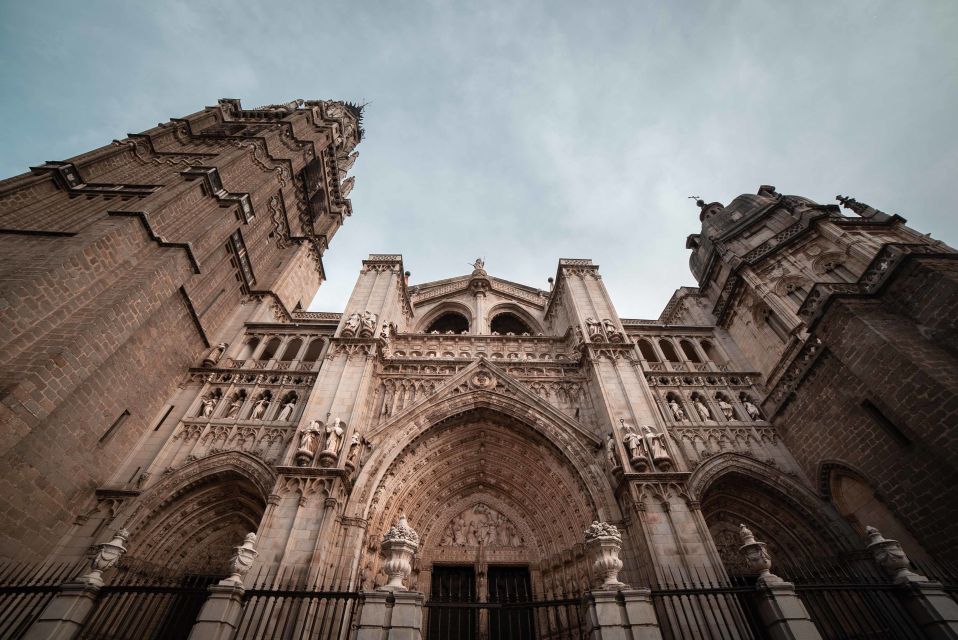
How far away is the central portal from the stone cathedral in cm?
13

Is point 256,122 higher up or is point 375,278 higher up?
point 256,122

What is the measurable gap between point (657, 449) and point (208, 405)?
13134 millimetres

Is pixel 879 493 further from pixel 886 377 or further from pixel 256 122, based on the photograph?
pixel 256 122

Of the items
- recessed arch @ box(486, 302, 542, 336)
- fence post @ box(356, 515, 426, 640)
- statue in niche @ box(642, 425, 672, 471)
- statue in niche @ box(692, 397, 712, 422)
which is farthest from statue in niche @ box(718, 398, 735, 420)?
fence post @ box(356, 515, 426, 640)

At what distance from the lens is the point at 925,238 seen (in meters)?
13.4

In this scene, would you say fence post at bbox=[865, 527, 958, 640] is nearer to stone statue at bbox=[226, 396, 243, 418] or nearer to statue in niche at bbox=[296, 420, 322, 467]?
statue in niche at bbox=[296, 420, 322, 467]

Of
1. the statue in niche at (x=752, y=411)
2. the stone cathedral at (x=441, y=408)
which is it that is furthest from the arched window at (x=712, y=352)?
the statue in niche at (x=752, y=411)

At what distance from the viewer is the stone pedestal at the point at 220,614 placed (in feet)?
18.1

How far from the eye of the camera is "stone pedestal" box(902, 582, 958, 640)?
5.48 meters

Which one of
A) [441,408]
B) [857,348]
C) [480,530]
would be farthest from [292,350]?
→ [857,348]

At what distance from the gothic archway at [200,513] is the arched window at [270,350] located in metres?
4.90

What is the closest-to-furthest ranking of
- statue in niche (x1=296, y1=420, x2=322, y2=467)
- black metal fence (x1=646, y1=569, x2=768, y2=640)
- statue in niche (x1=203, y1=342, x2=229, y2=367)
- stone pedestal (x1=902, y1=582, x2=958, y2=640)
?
stone pedestal (x1=902, y1=582, x2=958, y2=640)
black metal fence (x1=646, y1=569, x2=768, y2=640)
statue in niche (x1=296, y1=420, x2=322, y2=467)
statue in niche (x1=203, y1=342, x2=229, y2=367)

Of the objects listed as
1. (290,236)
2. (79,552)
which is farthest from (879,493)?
(290,236)

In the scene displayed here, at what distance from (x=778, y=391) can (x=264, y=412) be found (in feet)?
53.1
